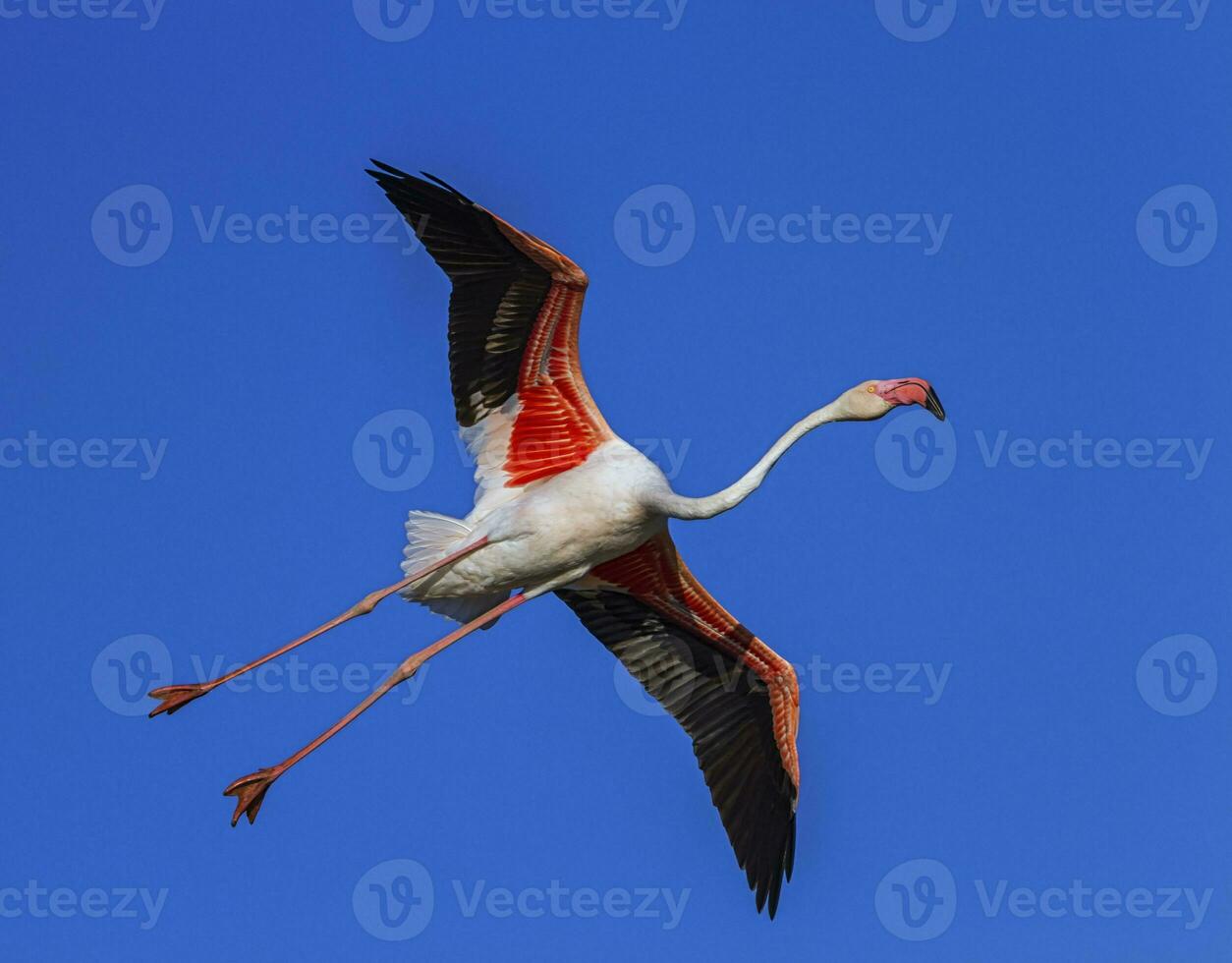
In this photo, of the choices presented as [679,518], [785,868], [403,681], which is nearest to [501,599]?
[403,681]

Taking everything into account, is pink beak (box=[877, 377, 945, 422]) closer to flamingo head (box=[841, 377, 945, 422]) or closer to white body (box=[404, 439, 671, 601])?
flamingo head (box=[841, 377, 945, 422])

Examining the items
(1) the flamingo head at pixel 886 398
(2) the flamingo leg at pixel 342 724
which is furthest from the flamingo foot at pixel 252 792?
(1) the flamingo head at pixel 886 398

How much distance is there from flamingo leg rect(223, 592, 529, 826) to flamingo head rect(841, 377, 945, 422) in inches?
131

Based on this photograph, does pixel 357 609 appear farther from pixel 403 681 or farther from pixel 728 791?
pixel 728 791

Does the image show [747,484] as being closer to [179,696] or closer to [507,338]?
[507,338]

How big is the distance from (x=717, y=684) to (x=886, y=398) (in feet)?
12.8

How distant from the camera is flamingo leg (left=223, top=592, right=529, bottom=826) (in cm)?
1588

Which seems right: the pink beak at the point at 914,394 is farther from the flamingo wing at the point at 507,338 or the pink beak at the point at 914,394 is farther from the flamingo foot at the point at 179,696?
the flamingo foot at the point at 179,696

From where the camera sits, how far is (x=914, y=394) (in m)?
15.5

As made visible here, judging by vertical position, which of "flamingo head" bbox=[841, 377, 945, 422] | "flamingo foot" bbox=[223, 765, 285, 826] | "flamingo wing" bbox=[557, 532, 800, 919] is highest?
"flamingo head" bbox=[841, 377, 945, 422]

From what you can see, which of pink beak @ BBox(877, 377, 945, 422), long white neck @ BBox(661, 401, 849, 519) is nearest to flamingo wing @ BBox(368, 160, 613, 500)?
long white neck @ BBox(661, 401, 849, 519)

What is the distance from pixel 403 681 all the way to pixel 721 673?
3.11m

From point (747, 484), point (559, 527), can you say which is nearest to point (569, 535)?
point (559, 527)

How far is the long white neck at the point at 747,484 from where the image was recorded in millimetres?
15391
